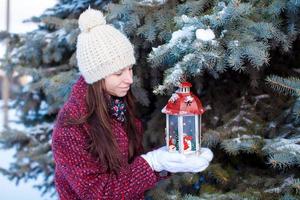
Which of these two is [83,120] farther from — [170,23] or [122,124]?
[170,23]

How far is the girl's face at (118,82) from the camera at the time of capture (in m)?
2.09

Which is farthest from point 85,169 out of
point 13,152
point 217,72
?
point 13,152

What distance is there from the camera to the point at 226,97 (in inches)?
126

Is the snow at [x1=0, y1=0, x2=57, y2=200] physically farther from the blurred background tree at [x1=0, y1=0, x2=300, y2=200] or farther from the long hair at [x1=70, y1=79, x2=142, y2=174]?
the long hair at [x1=70, y1=79, x2=142, y2=174]

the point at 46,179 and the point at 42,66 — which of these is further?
the point at 46,179

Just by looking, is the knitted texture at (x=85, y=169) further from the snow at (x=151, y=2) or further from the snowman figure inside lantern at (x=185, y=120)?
the snow at (x=151, y=2)

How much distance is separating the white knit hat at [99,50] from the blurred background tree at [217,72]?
0.17 m

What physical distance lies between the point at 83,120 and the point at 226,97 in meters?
1.41

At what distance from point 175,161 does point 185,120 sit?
0.18m

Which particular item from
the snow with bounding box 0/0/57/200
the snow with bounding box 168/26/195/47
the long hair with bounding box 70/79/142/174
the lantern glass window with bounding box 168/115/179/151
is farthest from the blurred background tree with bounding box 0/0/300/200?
the snow with bounding box 0/0/57/200

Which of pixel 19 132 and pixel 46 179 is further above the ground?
pixel 19 132

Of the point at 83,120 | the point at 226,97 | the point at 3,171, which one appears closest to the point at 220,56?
the point at 83,120

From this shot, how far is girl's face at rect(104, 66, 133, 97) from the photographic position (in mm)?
2088

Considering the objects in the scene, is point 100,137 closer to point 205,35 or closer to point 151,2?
point 205,35
